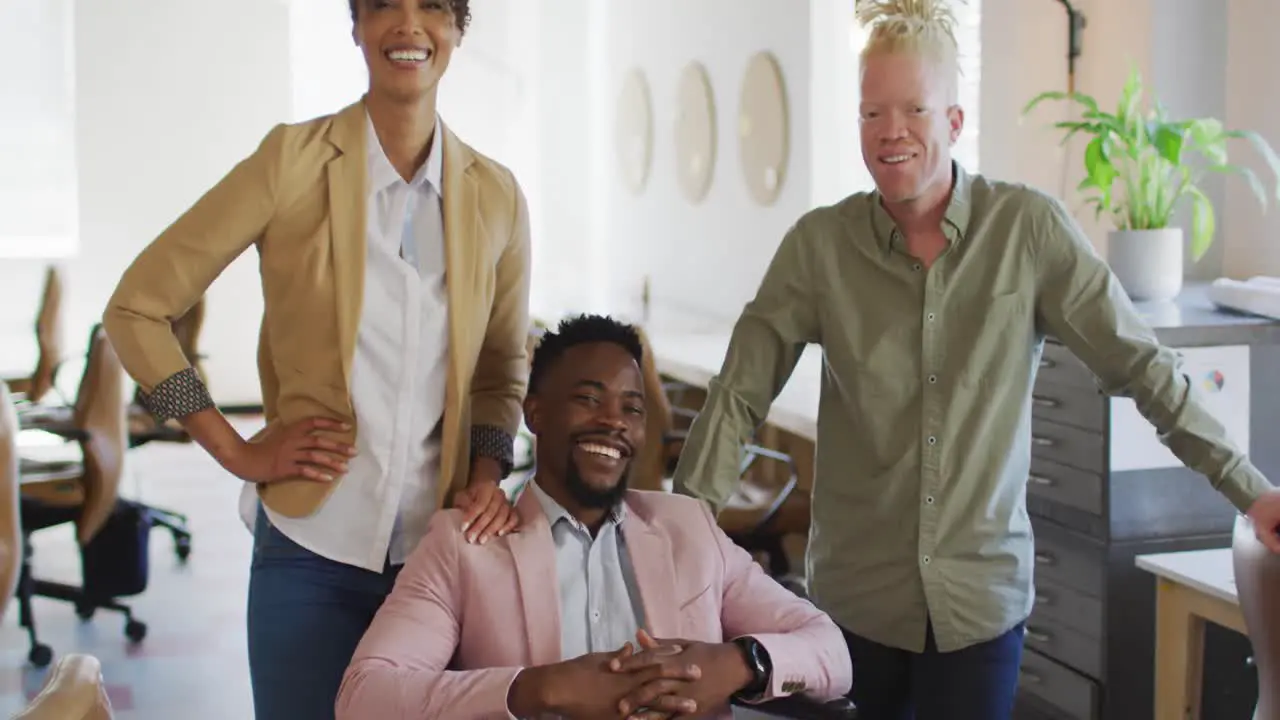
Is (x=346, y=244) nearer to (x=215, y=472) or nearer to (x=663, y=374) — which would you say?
(x=663, y=374)

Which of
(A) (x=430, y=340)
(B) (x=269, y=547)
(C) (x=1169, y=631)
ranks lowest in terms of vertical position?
(C) (x=1169, y=631)

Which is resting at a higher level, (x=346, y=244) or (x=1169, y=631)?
(x=346, y=244)

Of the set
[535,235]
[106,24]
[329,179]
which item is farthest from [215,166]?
[329,179]

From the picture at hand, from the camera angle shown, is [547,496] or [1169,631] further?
[1169,631]

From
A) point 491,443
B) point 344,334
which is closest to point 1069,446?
point 491,443

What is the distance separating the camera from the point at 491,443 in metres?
1.91

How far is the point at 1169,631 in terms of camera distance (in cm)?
244

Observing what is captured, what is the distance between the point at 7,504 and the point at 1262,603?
2.11m

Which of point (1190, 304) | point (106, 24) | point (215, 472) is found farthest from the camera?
point (106, 24)

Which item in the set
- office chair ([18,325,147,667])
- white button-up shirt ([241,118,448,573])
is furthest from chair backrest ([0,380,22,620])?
office chair ([18,325,147,667])

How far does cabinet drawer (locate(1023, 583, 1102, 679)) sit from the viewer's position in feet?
9.89

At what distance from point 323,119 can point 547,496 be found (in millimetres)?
575

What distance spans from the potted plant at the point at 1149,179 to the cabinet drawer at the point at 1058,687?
2.92 ft

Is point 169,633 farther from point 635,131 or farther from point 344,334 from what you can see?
point 635,131
